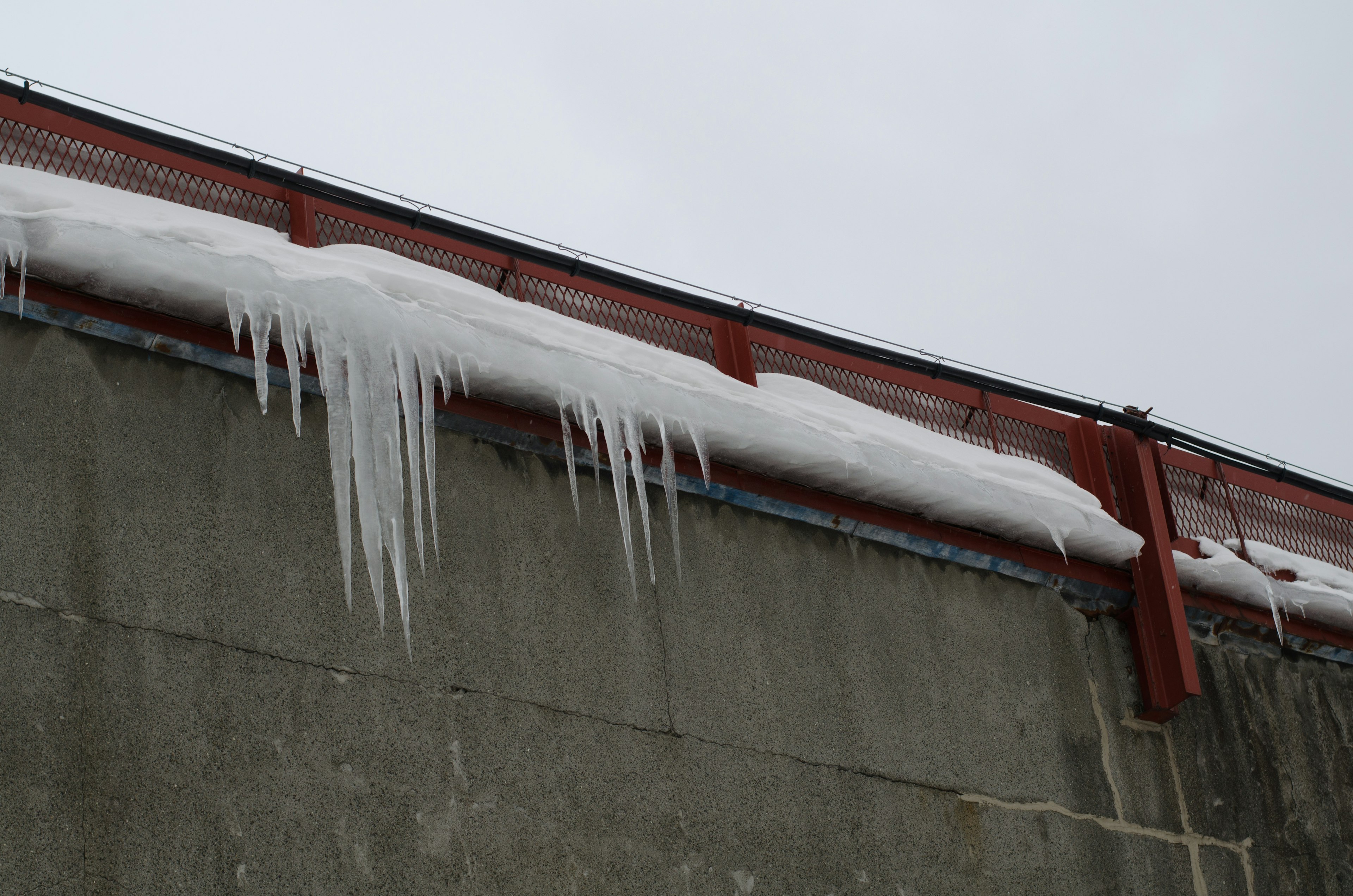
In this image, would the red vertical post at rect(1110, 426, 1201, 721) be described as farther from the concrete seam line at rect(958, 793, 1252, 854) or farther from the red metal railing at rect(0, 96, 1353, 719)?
the concrete seam line at rect(958, 793, 1252, 854)

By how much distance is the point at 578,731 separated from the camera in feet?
14.1

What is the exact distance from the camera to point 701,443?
15.8ft

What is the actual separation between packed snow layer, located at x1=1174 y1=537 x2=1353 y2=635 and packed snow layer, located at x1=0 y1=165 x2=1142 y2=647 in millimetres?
936

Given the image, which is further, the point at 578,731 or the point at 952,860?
the point at 952,860

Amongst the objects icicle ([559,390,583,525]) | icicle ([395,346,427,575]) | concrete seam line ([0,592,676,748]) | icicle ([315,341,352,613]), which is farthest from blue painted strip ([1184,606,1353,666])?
icicle ([315,341,352,613])

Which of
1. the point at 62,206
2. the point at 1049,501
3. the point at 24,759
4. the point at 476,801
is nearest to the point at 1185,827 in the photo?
the point at 1049,501

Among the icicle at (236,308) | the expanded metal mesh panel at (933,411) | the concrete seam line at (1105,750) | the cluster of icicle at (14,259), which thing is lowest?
the concrete seam line at (1105,750)

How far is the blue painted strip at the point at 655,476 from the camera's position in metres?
4.04

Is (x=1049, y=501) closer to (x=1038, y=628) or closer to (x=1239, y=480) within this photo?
(x=1038, y=628)

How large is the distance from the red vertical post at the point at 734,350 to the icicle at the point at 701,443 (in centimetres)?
48

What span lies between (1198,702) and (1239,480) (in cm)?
117

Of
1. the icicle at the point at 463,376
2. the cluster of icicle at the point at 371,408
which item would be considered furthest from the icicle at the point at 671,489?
the icicle at the point at 463,376

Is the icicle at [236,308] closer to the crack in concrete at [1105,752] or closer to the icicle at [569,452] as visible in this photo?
the icicle at [569,452]

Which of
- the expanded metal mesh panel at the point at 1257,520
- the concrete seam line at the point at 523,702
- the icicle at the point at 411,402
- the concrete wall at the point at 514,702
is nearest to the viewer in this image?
the concrete wall at the point at 514,702
